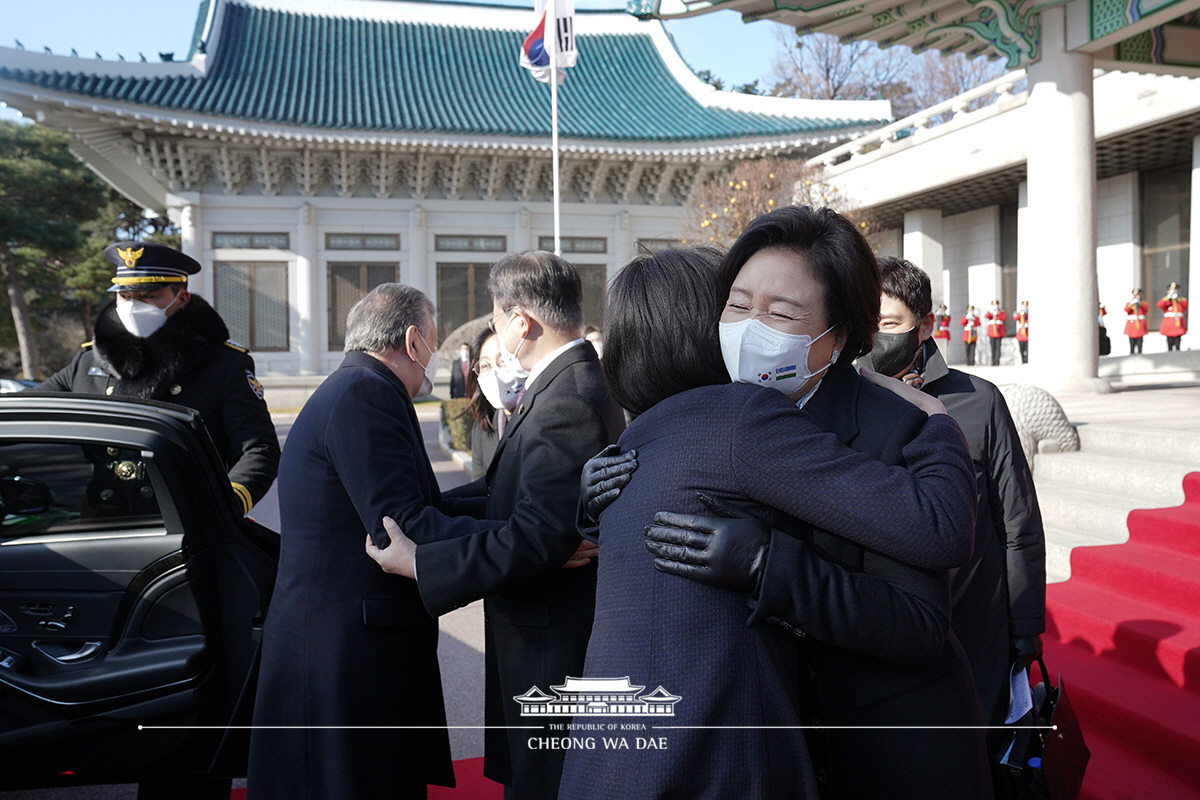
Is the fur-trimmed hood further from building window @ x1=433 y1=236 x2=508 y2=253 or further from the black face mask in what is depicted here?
building window @ x1=433 y1=236 x2=508 y2=253

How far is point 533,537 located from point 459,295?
1698 centimetres

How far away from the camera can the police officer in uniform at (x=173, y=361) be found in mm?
2924

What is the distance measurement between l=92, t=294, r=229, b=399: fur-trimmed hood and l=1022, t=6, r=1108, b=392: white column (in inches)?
339

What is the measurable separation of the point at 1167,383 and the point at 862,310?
11.2 metres

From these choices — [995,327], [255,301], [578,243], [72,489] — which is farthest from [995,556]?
[255,301]

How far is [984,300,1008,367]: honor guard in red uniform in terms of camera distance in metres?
17.6

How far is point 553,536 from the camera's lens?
1.84 m

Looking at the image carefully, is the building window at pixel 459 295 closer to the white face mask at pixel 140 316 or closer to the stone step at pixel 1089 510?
the stone step at pixel 1089 510

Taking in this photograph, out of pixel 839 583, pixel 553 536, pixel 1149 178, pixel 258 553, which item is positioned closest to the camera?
pixel 839 583

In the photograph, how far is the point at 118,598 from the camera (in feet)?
7.57

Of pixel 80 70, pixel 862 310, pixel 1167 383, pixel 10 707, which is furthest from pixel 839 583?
pixel 80 70

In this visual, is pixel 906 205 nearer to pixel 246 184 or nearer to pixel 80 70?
pixel 246 184

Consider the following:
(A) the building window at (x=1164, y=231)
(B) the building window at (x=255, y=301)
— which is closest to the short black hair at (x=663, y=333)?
(A) the building window at (x=1164, y=231)
